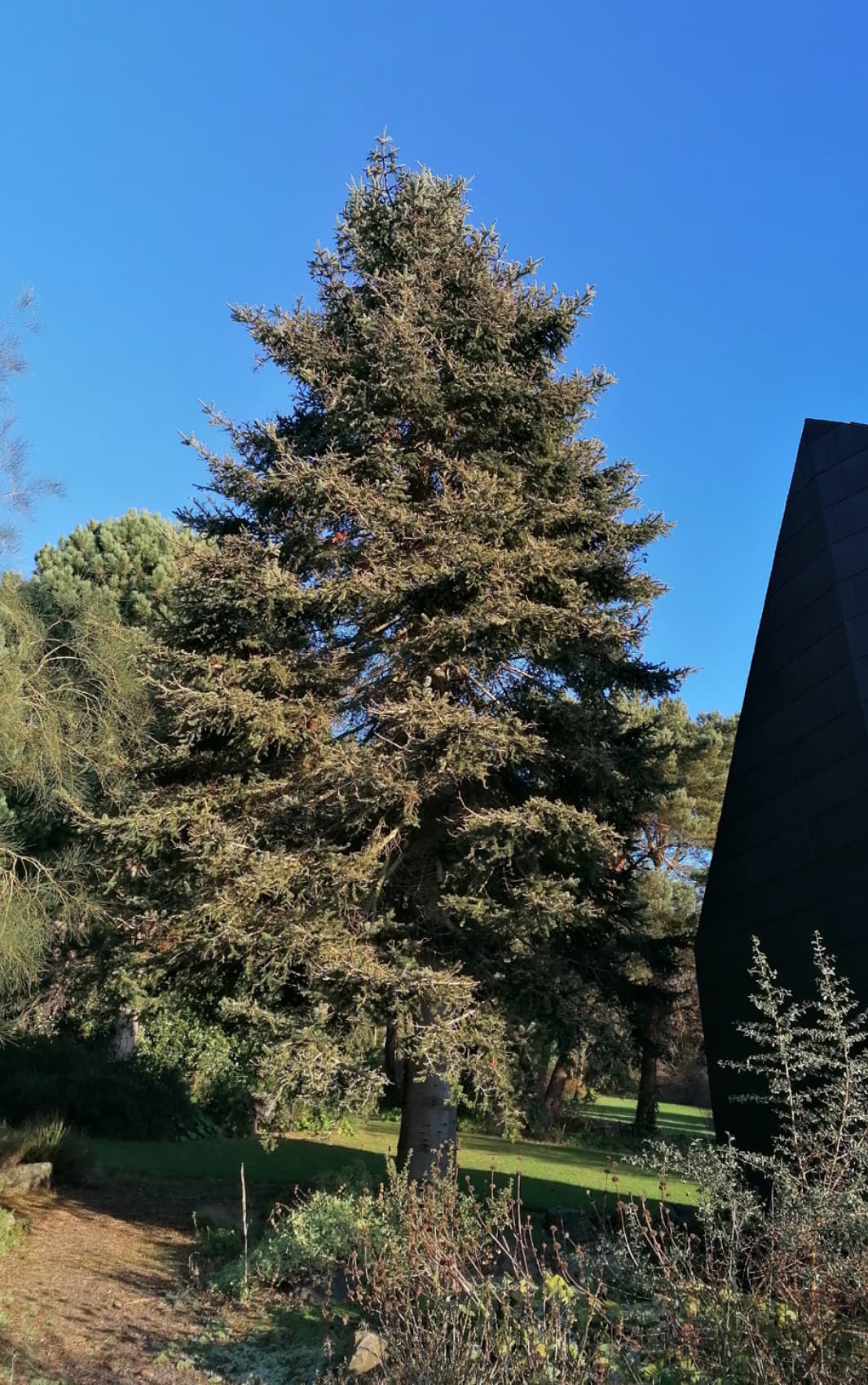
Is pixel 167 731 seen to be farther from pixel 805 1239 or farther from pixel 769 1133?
pixel 805 1239

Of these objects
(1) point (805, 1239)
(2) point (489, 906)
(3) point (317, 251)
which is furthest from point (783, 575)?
(3) point (317, 251)

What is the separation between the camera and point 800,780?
7.69 metres

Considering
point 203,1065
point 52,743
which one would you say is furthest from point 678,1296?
point 203,1065

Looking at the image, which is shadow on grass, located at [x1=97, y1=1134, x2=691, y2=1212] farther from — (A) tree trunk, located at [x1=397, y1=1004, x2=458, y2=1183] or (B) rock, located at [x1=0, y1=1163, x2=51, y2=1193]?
(B) rock, located at [x1=0, y1=1163, x2=51, y2=1193]

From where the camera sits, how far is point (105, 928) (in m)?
10.1

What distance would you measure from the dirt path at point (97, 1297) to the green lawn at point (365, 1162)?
202 centimetres

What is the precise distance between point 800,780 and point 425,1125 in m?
4.87

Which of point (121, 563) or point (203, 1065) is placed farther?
point (203, 1065)

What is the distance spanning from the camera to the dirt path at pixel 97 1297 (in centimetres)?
502

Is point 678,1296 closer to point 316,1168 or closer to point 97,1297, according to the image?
point 97,1297

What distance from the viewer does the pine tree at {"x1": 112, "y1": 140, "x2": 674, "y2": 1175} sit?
316 inches

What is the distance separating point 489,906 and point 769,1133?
2902mm

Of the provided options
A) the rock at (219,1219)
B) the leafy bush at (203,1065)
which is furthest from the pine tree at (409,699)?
the leafy bush at (203,1065)

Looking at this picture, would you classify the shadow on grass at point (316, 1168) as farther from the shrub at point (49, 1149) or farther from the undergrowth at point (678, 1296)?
the undergrowth at point (678, 1296)
